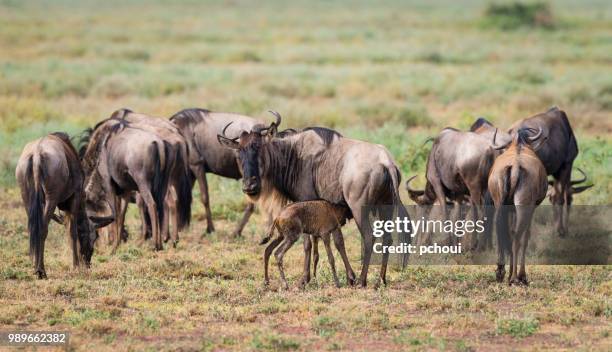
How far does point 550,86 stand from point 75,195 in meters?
16.6

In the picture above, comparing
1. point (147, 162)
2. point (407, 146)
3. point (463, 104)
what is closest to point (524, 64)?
point (463, 104)

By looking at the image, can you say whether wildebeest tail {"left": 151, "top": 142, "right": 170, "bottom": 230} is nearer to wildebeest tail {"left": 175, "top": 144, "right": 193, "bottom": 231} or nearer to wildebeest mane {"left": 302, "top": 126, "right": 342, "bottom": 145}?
wildebeest tail {"left": 175, "top": 144, "right": 193, "bottom": 231}

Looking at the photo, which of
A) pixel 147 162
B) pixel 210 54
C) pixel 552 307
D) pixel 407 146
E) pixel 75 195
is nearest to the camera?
pixel 552 307

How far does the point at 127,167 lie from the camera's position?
12.1m

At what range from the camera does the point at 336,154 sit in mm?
10289

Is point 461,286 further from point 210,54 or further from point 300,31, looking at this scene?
point 300,31

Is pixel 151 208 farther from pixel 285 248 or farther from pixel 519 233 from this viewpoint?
pixel 519 233

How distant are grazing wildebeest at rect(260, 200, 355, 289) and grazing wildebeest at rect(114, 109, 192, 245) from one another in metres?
2.91

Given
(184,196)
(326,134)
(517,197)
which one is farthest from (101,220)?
(517,197)

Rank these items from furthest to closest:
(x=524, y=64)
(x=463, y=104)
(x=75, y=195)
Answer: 1. (x=524, y=64)
2. (x=463, y=104)
3. (x=75, y=195)

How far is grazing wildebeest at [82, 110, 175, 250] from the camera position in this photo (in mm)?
12031

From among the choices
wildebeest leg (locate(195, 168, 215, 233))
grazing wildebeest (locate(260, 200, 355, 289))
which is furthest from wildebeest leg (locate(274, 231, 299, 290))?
wildebeest leg (locate(195, 168, 215, 233))

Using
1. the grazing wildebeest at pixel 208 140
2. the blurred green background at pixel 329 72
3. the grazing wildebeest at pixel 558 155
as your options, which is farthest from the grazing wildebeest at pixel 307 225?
the blurred green background at pixel 329 72

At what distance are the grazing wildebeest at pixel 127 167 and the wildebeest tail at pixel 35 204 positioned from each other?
5.56 feet
